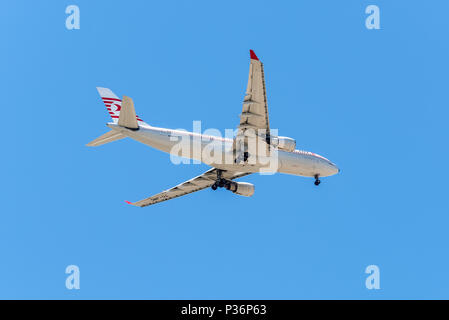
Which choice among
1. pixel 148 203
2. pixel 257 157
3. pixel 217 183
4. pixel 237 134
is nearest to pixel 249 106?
pixel 237 134

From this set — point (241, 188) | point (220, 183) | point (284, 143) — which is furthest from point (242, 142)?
point (241, 188)

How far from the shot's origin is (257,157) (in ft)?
137

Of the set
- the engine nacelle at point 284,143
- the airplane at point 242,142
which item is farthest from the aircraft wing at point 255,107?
the engine nacelle at point 284,143

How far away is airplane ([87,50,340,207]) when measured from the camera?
37.1 meters

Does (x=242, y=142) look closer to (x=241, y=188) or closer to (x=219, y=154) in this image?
(x=219, y=154)

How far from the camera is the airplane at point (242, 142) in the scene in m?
37.1

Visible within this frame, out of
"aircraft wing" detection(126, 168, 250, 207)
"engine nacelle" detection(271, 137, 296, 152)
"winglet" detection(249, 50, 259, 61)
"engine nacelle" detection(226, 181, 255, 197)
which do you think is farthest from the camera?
"aircraft wing" detection(126, 168, 250, 207)

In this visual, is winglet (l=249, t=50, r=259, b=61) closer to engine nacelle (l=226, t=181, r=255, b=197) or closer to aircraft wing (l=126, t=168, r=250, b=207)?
engine nacelle (l=226, t=181, r=255, b=197)

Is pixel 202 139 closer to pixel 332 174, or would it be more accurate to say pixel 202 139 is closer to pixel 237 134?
pixel 237 134

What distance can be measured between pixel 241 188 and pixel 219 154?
491cm

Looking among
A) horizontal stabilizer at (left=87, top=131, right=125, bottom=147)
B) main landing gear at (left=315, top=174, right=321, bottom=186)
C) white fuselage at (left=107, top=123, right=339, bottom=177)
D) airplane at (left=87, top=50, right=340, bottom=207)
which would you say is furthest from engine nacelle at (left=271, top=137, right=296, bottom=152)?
horizontal stabilizer at (left=87, top=131, right=125, bottom=147)

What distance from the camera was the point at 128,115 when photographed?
3866cm

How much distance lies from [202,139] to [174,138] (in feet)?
6.25

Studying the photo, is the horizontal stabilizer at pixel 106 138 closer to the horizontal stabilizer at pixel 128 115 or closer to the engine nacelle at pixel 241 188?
the horizontal stabilizer at pixel 128 115
